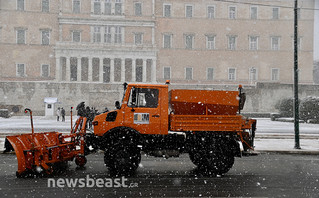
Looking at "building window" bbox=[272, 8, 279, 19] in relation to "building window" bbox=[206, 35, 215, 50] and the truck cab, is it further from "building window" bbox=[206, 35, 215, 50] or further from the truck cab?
the truck cab

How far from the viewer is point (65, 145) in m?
9.04

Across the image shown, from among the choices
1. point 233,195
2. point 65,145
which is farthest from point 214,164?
Result: point 65,145

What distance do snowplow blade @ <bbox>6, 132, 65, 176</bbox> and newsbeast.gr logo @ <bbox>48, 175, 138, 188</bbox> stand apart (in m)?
0.59

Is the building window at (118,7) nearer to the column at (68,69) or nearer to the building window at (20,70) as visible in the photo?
the column at (68,69)

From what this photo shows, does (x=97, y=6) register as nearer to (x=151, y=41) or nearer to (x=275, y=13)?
(x=151, y=41)

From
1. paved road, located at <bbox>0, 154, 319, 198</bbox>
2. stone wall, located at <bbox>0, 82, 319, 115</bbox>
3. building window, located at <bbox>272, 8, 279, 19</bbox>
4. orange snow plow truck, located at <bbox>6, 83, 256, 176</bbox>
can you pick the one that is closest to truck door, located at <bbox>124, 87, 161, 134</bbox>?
orange snow plow truck, located at <bbox>6, 83, 256, 176</bbox>

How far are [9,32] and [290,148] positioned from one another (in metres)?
49.2

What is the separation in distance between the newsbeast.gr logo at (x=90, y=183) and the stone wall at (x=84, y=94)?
3481 centimetres

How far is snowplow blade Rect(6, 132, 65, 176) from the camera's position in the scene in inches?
324

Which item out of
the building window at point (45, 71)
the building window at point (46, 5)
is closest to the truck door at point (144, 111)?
the building window at point (45, 71)

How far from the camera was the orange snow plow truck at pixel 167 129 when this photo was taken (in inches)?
336

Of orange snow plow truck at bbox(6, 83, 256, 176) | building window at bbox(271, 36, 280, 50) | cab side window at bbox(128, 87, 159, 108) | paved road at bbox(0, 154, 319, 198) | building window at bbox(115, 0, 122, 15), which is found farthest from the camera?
building window at bbox(271, 36, 280, 50)

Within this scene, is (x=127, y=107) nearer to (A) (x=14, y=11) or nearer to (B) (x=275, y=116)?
(B) (x=275, y=116)

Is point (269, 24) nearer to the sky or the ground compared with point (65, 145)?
nearer to the sky
